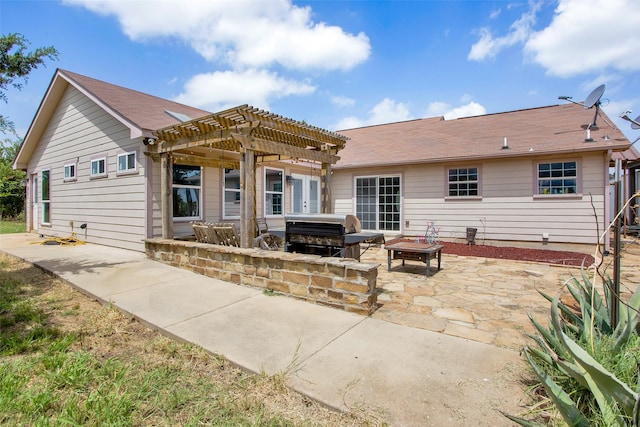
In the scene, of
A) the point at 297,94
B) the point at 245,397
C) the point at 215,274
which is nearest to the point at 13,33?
the point at 215,274

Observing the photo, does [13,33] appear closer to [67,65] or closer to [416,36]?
[67,65]

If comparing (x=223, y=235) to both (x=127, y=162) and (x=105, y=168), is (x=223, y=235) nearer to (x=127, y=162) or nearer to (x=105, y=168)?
(x=127, y=162)

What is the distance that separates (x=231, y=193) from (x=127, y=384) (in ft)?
25.0

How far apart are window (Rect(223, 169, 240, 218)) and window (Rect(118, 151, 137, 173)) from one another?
8.00 feet

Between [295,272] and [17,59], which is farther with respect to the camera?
[17,59]

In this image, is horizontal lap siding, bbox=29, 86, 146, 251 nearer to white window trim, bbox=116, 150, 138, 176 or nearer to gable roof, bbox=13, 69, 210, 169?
white window trim, bbox=116, 150, 138, 176

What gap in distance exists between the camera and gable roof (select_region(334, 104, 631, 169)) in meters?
8.60

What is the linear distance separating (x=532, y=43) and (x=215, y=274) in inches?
442

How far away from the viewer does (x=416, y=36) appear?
10117 millimetres

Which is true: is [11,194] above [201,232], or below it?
above

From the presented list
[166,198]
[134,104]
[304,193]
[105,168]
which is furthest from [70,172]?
[304,193]

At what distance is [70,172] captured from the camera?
10609 mm

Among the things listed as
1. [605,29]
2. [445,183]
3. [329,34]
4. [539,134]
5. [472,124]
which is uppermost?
[329,34]

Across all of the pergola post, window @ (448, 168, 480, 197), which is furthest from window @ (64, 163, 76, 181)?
window @ (448, 168, 480, 197)
